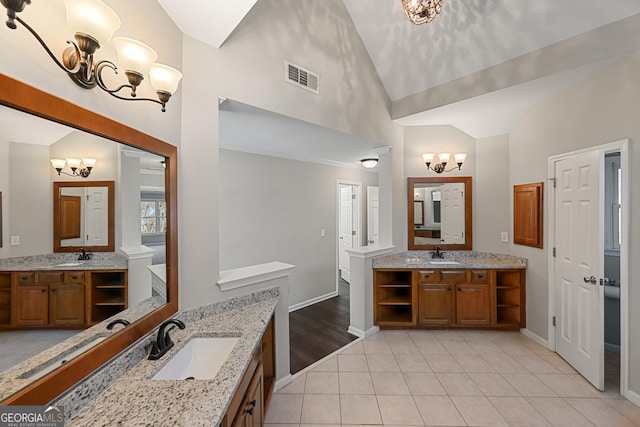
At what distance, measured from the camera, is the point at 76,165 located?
1.05m

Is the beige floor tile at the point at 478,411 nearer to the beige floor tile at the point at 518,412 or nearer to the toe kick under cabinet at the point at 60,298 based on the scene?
the beige floor tile at the point at 518,412

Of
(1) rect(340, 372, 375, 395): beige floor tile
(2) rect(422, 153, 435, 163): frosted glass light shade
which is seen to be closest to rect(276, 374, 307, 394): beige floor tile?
(1) rect(340, 372, 375, 395): beige floor tile

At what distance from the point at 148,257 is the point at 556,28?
368 centimetres

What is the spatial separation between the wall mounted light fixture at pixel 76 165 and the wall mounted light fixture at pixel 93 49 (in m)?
0.31

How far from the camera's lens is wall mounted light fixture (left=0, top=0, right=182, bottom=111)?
85 centimetres

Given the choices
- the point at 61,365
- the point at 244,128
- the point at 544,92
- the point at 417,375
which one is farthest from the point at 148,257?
the point at 544,92

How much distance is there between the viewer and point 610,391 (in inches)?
83.7

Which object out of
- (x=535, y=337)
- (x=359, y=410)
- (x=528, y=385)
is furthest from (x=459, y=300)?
(x=359, y=410)

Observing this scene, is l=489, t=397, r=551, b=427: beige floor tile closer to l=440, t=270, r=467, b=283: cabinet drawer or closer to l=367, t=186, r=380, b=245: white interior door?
l=440, t=270, r=467, b=283: cabinet drawer

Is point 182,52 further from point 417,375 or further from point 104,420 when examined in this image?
point 417,375

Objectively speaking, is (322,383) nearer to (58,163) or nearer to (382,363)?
(382,363)

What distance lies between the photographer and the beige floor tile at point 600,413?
1.82 m

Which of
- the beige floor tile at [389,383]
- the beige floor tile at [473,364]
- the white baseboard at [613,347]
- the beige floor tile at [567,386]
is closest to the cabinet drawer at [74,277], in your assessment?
the beige floor tile at [389,383]

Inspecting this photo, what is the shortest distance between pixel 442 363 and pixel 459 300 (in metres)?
0.93
